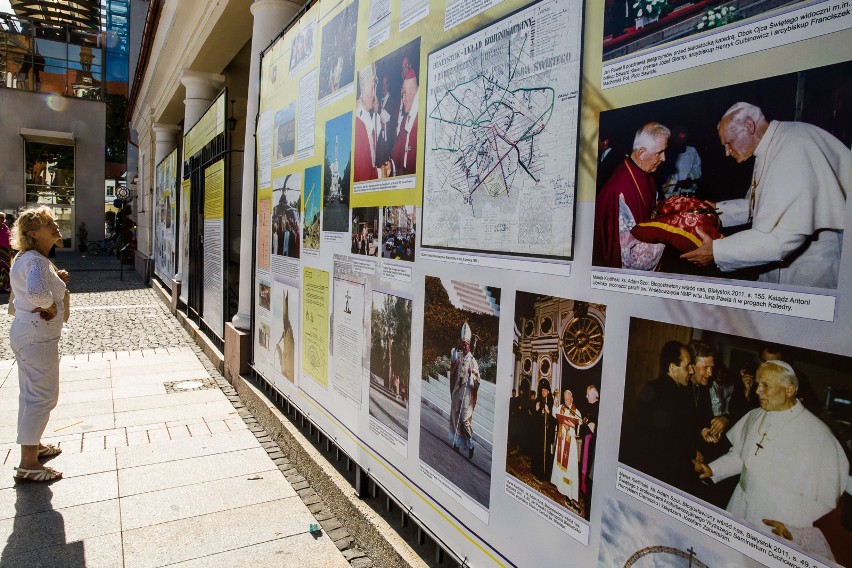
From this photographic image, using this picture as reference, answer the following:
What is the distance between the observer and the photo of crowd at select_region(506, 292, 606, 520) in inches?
75.4

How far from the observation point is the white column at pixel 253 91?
6.26 m

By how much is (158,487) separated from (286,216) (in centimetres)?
224

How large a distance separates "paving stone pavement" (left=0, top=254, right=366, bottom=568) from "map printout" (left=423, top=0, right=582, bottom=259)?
2006mm

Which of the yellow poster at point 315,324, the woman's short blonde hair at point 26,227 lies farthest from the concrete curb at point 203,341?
the woman's short blonde hair at point 26,227

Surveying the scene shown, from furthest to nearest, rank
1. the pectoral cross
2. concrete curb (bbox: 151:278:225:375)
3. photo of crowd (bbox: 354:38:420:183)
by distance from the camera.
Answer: concrete curb (bbox: 151:278:225:375) → photo of crowd (bbox: 354:38:420:183) → the pectoral cross

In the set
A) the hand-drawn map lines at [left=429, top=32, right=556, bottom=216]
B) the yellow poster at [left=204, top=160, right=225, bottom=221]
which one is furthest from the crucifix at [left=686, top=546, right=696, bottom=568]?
the yellow poster at [left=204, top=160, right=225, bottom=221]

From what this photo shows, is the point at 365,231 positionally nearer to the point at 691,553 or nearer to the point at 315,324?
the point at 315,324

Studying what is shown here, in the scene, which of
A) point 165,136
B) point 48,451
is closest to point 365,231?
point 48,451

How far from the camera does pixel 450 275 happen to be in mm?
2689

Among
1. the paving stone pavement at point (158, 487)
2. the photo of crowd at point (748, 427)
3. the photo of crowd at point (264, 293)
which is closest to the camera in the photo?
the photo of crowd at point (748, 427)

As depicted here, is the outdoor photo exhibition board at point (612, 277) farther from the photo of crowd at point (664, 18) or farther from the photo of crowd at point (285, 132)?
the photo of crowd at point (285, 132)

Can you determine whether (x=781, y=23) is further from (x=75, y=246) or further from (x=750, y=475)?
(x=75, y=246)

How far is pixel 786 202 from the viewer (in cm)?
138

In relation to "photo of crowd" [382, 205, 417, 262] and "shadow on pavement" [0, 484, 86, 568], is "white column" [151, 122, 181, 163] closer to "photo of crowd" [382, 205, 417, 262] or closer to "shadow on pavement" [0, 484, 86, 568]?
"shadow on pavement" [0, 484, 86, 568]
